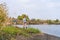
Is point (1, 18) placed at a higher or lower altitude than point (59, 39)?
higher

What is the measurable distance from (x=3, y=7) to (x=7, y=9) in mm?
185

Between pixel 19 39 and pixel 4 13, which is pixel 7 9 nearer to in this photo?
pixel 4 13

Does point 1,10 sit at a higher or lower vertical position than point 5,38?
higher

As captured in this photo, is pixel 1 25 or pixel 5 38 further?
pixel 5 38

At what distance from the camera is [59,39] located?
34.7 feet

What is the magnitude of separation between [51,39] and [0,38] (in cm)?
377

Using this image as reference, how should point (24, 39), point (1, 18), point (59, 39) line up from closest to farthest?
point (1, 18) < point (59, 39) < point (24, 39)

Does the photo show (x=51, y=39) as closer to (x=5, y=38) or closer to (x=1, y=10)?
(x=5, y=38)

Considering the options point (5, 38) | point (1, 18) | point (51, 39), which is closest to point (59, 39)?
point (51, 39)

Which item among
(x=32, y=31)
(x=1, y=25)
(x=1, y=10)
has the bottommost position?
(x=32, y=31)

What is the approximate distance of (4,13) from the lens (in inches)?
344

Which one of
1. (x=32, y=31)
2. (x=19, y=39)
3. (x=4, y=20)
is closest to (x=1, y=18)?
(x=4, y=20)

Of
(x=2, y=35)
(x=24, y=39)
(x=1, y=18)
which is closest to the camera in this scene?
(x=1, y=18)

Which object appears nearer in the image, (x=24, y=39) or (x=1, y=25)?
(x=1, y=25)
